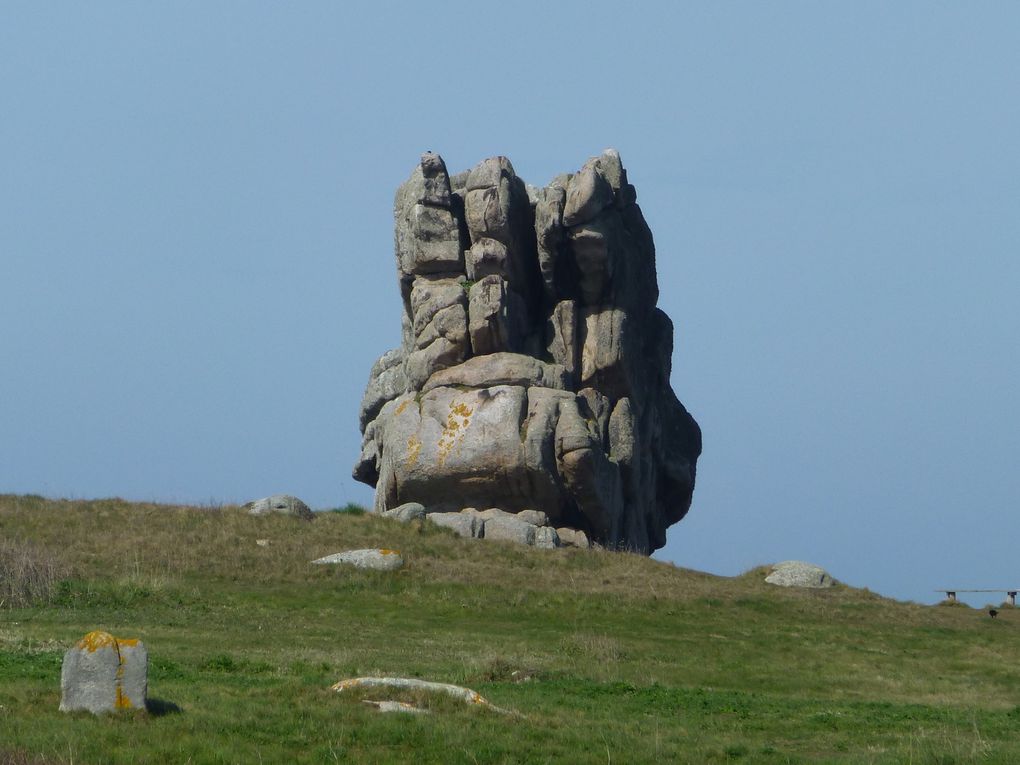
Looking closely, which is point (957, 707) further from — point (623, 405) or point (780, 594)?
point (623, 405)

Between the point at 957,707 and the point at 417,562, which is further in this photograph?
the point at 417,562

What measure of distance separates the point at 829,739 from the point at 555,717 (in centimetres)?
409

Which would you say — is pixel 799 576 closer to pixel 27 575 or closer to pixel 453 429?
pixel 453 429

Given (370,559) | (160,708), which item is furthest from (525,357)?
(160,708)

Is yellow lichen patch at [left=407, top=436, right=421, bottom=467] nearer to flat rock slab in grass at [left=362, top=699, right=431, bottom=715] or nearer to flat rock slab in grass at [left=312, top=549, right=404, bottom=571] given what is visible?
flat rock slab in grass at [left=312, top=549, right=404, bottom=571]

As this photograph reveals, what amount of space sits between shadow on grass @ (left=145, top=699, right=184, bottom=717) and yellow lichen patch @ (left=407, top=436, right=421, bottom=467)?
36164 mm

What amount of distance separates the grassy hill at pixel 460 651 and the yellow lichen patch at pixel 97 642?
96 centimetres

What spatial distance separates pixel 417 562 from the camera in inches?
1745

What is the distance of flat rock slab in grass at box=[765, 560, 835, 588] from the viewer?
170ft

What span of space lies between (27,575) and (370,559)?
10.2 metres

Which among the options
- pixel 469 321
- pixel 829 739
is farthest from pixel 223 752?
pixel 469 321

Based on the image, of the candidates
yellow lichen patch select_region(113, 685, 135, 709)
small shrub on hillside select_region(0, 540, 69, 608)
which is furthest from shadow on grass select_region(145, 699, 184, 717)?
small shrub on hillside select_region(0, 540, 69, 608)

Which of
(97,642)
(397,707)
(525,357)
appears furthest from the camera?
(525,357)

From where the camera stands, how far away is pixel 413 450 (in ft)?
186
